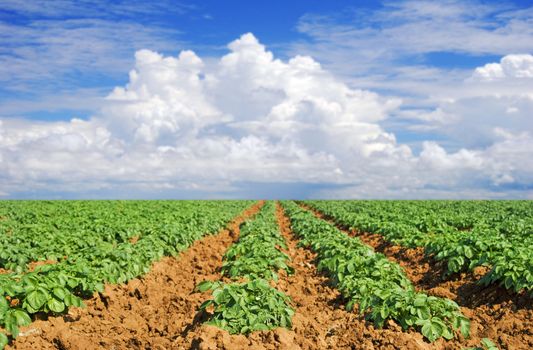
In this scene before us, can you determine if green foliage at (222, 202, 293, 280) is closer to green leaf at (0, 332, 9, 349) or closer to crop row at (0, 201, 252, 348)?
crop row at (0, 201, 252, 348)

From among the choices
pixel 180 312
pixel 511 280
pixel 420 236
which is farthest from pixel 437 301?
pixel 420 236

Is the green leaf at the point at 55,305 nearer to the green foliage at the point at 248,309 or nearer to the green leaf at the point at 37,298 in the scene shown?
the green leaf at the point at 37,298

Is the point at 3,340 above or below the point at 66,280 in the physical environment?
below

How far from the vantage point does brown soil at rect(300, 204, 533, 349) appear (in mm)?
7293

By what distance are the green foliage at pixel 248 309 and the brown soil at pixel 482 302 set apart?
2.58 m

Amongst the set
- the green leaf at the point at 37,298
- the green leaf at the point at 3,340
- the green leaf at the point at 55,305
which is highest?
the green leaf at the point at 37,298

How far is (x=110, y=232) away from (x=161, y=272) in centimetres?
524

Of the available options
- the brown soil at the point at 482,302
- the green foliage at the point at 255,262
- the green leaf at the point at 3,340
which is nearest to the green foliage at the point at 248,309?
the green foliage at the point at 255,262

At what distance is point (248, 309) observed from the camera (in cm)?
681

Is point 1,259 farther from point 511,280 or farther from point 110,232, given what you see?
point 511,280

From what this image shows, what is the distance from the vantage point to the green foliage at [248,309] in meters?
6.53

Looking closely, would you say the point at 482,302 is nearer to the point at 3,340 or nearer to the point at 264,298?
the point at 264,298

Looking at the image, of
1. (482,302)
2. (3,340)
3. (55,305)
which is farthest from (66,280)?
(482,302)

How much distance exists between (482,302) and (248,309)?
485 centimetres
